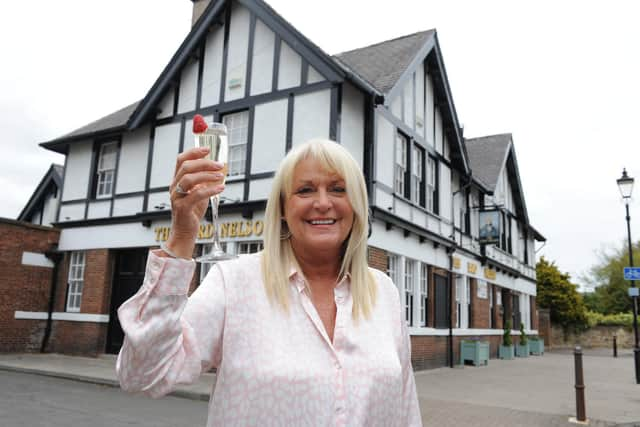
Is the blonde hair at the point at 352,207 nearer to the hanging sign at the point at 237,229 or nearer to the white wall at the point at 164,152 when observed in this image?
the hanging sign at the point at 237,229

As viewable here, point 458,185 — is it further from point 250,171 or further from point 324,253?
point 324,253

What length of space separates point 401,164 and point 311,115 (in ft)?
11.4

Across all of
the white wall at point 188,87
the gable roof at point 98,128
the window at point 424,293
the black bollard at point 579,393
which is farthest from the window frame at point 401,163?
the gable roof at point 98,128

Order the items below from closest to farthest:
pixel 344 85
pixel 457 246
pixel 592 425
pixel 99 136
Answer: pixel 592 425 → pixel 344 85 → pixel 99 136 → pixel 457 246

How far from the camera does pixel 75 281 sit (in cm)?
1574

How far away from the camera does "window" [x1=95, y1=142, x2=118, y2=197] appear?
52.8 ft

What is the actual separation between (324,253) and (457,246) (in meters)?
16.6

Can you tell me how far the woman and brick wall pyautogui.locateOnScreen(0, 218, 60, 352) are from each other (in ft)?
51.8

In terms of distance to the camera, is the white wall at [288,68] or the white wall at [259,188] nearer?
the white wall at [259,188]

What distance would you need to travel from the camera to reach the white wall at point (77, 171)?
16469 mm

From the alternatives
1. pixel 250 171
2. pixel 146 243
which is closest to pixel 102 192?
pixel 146 243

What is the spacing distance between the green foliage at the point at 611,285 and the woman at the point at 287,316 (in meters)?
50.0

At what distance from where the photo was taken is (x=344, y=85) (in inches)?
495

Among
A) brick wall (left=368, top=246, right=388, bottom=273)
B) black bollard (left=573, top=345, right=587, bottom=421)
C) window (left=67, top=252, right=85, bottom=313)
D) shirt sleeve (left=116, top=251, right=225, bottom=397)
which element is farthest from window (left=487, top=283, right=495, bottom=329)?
shirt sleeve (left=116, top=251, right=225, bottom=397)
